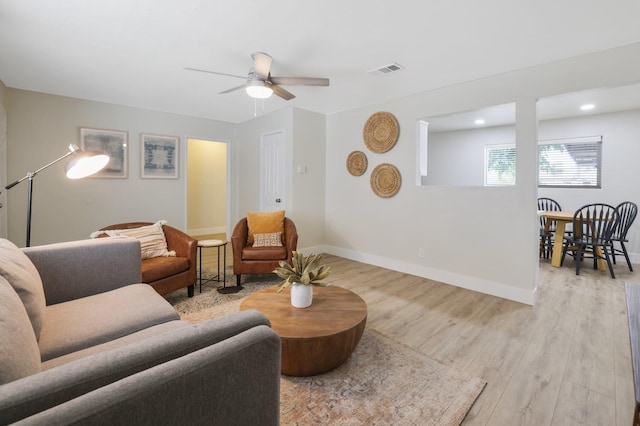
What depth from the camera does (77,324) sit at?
4.99 ft

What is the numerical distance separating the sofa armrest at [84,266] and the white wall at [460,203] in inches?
126

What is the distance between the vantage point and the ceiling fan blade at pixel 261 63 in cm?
267

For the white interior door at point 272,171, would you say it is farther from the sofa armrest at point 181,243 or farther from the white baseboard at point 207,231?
the white baseboard at point 207,231

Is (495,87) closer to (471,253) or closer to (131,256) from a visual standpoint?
(471,253)

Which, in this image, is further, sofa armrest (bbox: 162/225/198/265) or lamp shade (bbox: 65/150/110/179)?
sofa armrest (bbox: 162/225/198/265)

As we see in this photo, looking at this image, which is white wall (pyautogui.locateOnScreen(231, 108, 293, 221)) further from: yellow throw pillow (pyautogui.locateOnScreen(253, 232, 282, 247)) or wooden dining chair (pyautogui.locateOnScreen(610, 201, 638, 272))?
wooden dining chair (pyautogui.locateOnScreen(610, 201, 638, 272))

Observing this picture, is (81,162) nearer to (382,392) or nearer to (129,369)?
(129,369)

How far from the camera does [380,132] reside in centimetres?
431

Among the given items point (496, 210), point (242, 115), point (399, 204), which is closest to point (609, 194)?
point (496, 210)

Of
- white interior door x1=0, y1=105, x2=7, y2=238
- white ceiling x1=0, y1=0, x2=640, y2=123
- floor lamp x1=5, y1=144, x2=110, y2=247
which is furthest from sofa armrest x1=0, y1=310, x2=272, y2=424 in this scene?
white interior door x1=0, y1=105, x2=7, y2=238

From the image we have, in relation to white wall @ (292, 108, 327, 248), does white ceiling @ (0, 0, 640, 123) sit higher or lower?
higher

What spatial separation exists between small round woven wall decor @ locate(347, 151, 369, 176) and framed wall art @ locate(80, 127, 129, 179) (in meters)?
3.56

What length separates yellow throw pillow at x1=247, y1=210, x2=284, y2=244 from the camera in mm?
3818

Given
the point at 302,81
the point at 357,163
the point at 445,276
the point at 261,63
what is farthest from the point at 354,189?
the point at 261,63
